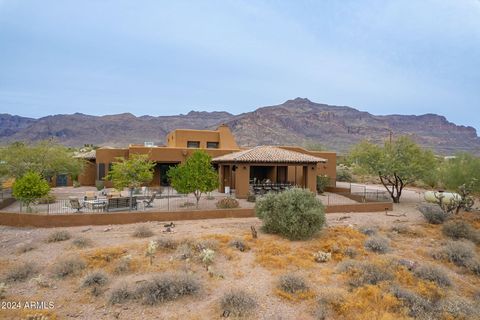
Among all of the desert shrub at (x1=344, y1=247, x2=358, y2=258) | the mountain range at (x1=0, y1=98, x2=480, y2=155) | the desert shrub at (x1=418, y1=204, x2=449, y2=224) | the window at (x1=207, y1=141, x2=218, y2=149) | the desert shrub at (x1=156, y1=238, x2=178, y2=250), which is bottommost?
the desert shrub at (x1=344, y1=247, x2=358, y2=258)

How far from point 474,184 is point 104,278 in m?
21.8

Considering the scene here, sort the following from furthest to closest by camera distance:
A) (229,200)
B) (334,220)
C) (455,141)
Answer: (455,141), (229,200), (334,220)


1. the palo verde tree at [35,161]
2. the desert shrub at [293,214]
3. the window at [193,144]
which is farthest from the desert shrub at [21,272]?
the window at [193,144]

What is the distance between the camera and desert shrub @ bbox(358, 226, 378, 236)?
14577 millimetres

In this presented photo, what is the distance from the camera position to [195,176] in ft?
58.9

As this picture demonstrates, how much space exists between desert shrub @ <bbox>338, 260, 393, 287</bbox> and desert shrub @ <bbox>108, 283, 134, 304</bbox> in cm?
635

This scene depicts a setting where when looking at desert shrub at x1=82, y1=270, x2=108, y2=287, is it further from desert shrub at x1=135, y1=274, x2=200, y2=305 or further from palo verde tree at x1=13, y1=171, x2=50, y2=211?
palo verde tree at x1=13, y1=171, x2=50, y2=211

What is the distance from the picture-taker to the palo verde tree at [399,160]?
23.3 meters

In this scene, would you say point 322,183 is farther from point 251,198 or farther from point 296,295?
point 296,295

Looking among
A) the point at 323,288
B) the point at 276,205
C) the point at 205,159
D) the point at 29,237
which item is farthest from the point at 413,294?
the point at 29,237

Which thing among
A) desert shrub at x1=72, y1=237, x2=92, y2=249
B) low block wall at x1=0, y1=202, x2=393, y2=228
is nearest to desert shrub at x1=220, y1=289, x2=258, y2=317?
desert shrub at x1=72, y1=237, x2=92, y2=249

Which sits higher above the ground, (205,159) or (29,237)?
(205,159)

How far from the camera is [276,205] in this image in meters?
14.6

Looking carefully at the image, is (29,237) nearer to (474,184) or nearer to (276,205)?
(276,205)
